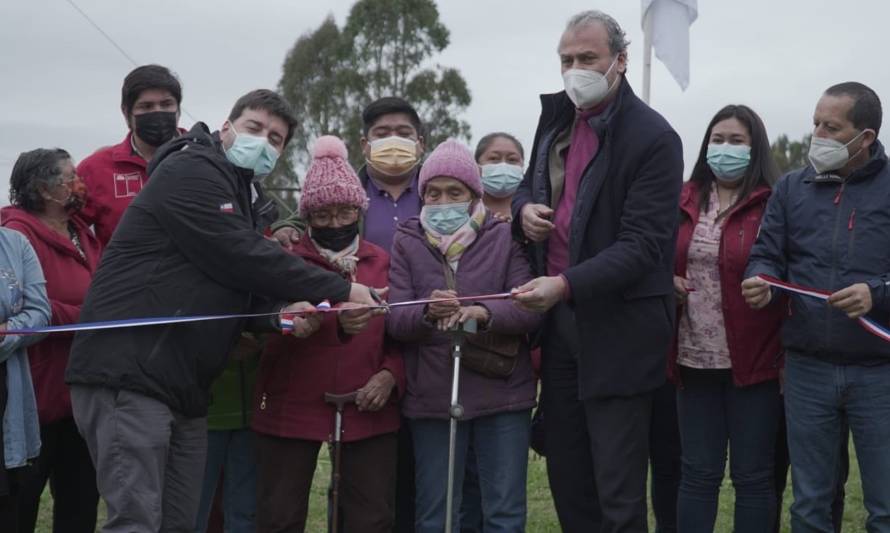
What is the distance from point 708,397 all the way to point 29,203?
364 cm

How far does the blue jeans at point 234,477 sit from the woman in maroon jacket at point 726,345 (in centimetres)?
228

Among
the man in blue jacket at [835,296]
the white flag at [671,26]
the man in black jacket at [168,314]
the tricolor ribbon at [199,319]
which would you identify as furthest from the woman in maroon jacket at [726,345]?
the white flag at [671,26]

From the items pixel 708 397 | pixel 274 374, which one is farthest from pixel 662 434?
pixel 274 374

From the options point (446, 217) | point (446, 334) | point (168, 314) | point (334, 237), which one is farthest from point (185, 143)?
point (446, 334)

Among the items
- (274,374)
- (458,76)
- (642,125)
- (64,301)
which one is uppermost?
(458,76)

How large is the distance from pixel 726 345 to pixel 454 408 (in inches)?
59.0

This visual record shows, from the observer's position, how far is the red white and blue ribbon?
461 cm

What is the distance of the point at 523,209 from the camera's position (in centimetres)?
479

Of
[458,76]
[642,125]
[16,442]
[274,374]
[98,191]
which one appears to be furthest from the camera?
[458,76]

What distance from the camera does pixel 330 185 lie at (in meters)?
5.13

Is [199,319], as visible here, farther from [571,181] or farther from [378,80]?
[378,80]

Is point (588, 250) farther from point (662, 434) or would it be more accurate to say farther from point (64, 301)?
point (64, 301)

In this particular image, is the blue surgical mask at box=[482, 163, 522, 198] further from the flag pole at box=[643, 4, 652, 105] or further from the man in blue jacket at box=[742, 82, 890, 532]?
the flag pole at box=[643, 4, 652, 105]

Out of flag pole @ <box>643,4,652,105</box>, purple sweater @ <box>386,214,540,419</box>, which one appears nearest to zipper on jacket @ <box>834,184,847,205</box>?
purple sweater @ <box>386,214,540,419</box>
